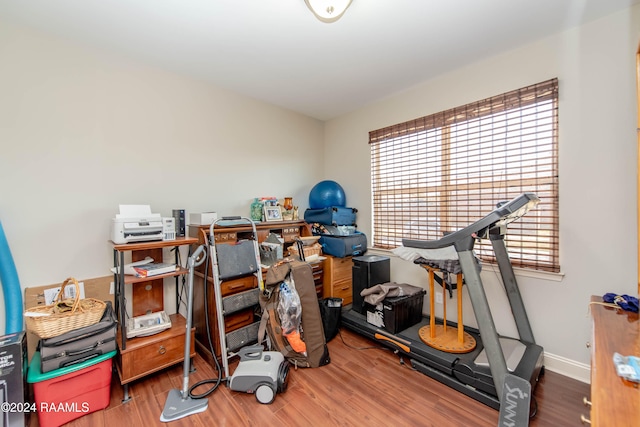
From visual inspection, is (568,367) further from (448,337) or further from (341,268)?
(341,268)

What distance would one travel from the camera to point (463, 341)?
2.21 m

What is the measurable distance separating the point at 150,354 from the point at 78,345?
1.52ft

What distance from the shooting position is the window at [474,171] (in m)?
2.14

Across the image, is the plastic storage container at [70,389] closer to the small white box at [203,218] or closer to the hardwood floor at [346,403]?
the hardwood floor at [346,403]

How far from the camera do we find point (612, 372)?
87 centimetres

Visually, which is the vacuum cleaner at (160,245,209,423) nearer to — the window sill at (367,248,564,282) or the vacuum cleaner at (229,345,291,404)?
the vacuum cleaner at (229,345,291,404)

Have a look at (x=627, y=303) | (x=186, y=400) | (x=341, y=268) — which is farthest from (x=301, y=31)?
(x=186, y=400)

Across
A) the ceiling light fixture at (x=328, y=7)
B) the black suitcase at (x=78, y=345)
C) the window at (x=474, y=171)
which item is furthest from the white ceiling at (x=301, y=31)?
the black suitcase at (x=78, y=345)

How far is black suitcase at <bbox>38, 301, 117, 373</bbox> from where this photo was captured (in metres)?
1.63

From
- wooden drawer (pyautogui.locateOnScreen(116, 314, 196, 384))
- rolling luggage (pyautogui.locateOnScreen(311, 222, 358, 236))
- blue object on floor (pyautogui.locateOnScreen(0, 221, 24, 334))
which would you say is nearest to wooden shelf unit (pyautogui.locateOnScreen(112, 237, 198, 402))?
wooden drawer (pyautogui.locateOnScreen(116, 314, 196, 384))

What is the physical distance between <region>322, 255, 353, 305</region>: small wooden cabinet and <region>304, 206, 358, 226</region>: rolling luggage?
0.45m

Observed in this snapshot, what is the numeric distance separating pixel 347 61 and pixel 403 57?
51cm

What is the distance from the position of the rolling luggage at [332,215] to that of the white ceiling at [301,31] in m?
1.49

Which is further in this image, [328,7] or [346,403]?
Result: [346,403]
